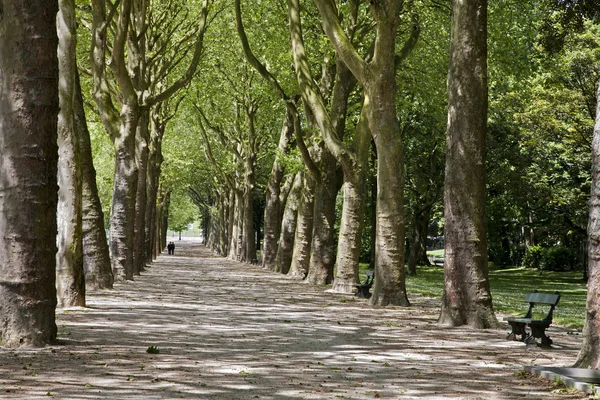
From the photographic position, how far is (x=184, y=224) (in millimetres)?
138875

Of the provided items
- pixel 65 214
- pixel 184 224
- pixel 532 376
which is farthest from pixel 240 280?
pixel 184 224

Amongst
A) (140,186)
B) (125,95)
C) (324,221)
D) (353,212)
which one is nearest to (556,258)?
(324,221)

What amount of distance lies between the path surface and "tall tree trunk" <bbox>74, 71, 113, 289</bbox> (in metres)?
1.67

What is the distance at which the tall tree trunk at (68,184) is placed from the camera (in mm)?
15359

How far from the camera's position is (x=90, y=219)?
18.5m

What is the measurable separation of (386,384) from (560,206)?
3361cm

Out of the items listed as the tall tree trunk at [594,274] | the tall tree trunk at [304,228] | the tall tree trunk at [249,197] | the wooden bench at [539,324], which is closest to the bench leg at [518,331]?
the wooden bench at [539,324]

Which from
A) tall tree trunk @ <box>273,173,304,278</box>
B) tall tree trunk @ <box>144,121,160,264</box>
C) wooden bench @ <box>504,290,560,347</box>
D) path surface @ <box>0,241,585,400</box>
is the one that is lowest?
path surface @ <box>0,241,585,400</box>

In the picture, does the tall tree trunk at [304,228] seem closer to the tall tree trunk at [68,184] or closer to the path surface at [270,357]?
the path surface at [270,357]

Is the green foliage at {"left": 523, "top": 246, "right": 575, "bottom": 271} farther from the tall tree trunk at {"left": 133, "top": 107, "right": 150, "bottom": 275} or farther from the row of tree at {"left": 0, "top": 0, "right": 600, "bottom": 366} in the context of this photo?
the tall tree trunk at {"left": 133, "top": 107, "right": 150, "bottom": 275}

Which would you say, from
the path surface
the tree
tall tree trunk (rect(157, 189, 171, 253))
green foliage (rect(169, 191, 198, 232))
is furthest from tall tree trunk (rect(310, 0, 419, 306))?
green foliage (rect(169, 191, 198, 232))

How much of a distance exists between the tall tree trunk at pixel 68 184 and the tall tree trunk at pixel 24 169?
518 centimetres

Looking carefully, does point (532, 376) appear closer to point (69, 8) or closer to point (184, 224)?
point (69, 8)

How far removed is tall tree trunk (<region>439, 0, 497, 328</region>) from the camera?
14266mm
